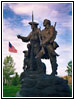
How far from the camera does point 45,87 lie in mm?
8938

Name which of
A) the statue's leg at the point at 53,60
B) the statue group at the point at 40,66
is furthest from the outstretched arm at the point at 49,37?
the statue's leg at the point at 53,60

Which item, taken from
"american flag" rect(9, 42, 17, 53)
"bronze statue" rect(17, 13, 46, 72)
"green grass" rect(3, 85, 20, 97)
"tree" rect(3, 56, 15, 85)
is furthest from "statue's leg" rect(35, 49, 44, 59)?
"tree" rect(3, 56, 15, 85)

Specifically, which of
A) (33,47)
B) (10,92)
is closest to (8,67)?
(10,92)

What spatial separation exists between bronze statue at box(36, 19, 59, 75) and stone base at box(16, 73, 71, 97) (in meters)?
0.59

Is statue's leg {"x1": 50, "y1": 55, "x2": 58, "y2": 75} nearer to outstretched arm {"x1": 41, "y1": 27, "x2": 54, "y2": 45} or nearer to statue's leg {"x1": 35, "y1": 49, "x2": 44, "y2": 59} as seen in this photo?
statue's leg {"x1": 35, "y1": 49, "x2": 44, "y2": 59}

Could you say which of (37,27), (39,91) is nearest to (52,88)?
(39,91)

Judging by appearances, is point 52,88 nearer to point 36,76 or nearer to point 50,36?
point 36,76

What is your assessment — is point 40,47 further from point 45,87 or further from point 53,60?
point 45,87

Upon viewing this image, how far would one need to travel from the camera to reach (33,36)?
33.6 ft

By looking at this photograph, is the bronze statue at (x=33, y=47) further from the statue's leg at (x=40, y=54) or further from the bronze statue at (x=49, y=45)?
the bronze statue at (x=49, y=45)

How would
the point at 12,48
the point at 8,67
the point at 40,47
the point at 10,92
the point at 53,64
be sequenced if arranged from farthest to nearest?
1. the point at 8,67
2. the point at 10,92
3. the point at 12,48
4. the point at 40,47
5. the point at 53,64

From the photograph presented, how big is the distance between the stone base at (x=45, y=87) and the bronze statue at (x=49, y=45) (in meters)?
0.59

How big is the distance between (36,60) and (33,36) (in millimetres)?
1037

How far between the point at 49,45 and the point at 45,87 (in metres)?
1.72
